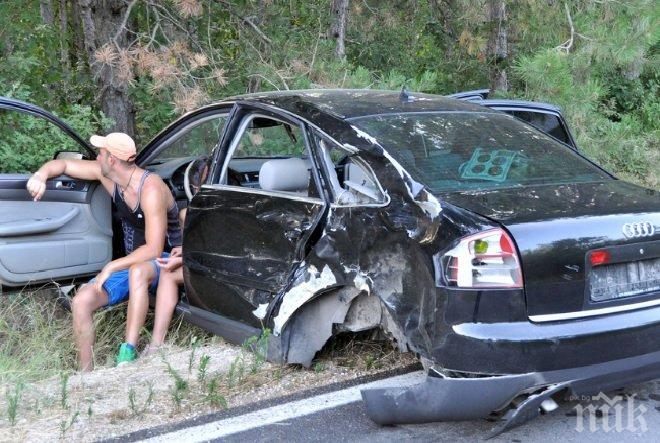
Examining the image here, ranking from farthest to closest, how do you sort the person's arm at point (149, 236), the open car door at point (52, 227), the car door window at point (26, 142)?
1. the car door window at point (26, 142)
2. the open car door at point (52, 227)
3. the person's arm at point (149, 236)

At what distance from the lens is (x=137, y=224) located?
5.59m

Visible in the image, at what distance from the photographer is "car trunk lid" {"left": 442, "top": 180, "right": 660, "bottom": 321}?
10.9 ft

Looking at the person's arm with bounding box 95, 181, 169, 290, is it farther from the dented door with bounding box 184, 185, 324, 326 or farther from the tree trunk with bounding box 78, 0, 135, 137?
the tree trunk with bounding box 78, 0, 135, 137

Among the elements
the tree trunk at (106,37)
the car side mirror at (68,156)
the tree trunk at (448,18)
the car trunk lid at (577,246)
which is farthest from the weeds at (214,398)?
the tree trunk at (448,18)

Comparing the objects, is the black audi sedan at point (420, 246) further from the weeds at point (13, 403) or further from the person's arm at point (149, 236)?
the weeds at point (13, 403)

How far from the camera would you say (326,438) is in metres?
3.68

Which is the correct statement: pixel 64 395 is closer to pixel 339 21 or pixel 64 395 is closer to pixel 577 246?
pixel 577 246

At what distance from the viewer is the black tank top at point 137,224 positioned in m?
5.50

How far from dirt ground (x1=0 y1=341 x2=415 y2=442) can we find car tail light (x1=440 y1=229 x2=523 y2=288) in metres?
1.30

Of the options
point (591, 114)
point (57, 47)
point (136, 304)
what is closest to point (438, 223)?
point (136, 304)

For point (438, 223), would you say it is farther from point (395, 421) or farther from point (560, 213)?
point (395, 421)

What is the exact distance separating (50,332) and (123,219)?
0.92 m

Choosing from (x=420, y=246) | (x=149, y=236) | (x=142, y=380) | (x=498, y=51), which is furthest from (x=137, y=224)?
(x=498, y=51)

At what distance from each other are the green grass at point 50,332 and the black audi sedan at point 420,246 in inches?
8.8
